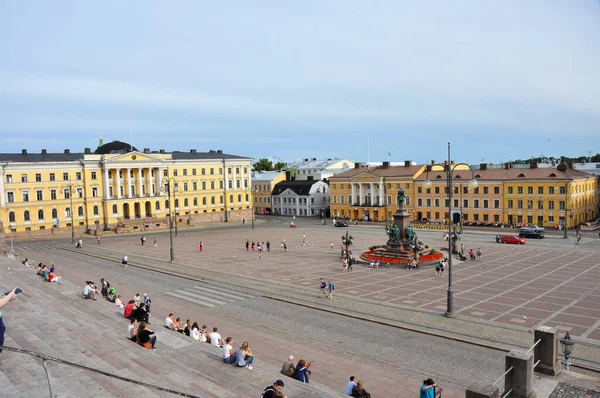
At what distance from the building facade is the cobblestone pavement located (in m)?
88.2

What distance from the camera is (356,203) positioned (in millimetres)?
89750

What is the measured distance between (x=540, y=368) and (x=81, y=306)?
20003mm

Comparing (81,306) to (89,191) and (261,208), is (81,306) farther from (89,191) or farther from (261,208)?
(261,208)

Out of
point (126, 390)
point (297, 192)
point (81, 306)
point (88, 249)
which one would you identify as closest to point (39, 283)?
point (81, 306)

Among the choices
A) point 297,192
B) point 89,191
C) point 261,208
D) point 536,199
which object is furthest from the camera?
point 261,208

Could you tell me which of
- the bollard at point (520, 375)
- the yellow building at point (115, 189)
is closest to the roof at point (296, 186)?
the yellow building at point (115, 189)

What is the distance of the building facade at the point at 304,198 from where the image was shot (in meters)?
102

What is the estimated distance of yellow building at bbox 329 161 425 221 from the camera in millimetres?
82044

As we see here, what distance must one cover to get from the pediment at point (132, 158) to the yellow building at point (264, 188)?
111 feet

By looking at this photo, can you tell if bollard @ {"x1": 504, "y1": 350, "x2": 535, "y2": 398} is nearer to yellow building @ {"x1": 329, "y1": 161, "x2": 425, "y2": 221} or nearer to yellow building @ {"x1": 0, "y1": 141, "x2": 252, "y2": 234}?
yellow building @ {"x1": 0, "y1": 141, "x2": 252, "y2": 234}

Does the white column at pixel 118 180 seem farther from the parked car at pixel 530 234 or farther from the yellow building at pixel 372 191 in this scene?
the parked car at pixel 530 234

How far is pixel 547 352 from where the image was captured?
13.4 meters

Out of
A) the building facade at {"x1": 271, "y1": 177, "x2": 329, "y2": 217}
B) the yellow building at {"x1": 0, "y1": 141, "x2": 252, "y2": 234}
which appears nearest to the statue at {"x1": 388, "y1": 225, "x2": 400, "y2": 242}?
the yellow building at {"x1": 0, "y1": 141, "x2": 252, "y2": 234}

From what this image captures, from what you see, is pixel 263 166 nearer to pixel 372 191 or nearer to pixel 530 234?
pixel 372 191
